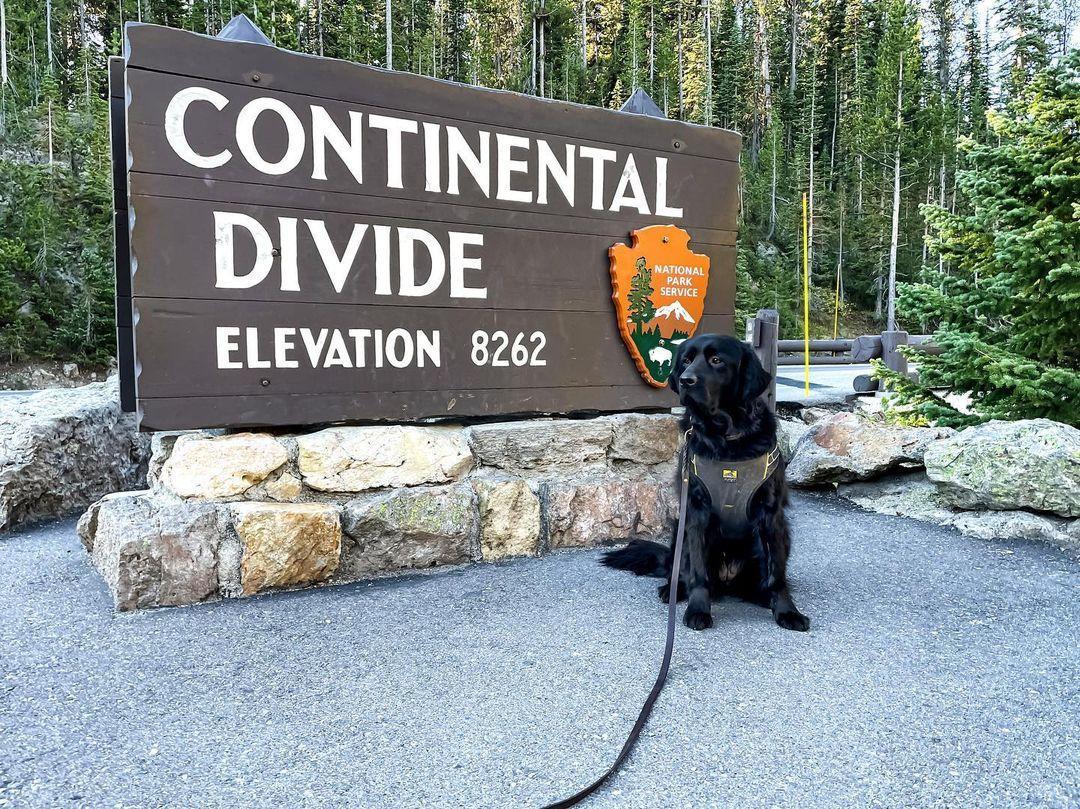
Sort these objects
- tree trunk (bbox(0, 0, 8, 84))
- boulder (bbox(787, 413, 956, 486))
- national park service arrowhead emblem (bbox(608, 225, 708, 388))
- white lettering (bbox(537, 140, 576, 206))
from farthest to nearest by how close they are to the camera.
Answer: tree trunk (bbox(0, 0, 8, 84)) → boulder (bbox(787, 413, 956, 486)) → national park service arrowhead emblem (bbox(608, 225, 708, 388)) → white lettering (bbox(537, 140, 576, 206))

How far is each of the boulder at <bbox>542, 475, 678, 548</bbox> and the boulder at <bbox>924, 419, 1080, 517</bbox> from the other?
181cm

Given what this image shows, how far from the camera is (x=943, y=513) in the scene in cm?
443

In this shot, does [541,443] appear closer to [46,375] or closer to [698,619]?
[698,619]

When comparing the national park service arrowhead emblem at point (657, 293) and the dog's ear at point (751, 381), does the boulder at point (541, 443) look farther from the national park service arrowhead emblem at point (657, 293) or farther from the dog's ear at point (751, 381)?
the dog's ear at point (751, 381)

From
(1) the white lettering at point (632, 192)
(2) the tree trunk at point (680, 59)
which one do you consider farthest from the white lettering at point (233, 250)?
(2) the tree trunk at point (680, 59)

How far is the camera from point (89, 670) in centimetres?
238

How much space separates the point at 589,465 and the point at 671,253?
1400mm

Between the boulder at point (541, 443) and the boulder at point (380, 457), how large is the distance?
135 mm

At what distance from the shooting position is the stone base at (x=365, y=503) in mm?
3006

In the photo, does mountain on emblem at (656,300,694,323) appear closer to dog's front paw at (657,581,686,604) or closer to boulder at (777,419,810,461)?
boulder at (777,419,810,461)

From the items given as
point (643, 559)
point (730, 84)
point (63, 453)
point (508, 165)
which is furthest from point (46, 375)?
point (730, 84)

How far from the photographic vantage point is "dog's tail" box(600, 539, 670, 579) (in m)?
3.43

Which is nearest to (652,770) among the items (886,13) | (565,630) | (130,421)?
(565,630)

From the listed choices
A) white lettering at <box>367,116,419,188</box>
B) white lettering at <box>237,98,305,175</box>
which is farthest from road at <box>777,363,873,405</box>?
white lettering at <box>237,98,305,175</box>
